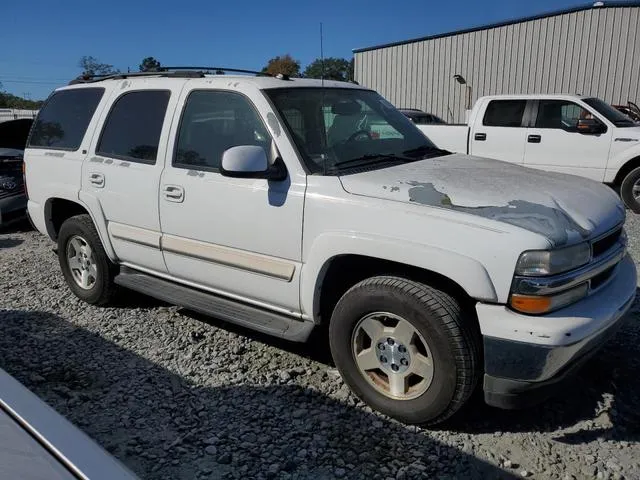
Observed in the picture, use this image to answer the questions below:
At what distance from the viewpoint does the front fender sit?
105 inches

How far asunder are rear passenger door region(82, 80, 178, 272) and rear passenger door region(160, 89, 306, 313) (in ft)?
0.46

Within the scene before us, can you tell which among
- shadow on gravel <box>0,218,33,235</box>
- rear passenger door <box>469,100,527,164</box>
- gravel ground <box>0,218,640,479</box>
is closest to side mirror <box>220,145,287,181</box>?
gravel ground <box>0,218,640,479</box>

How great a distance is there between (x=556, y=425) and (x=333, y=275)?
148 cm

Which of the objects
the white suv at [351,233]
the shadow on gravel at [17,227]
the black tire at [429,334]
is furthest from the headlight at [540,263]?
the shadow on gravel at [17,227]

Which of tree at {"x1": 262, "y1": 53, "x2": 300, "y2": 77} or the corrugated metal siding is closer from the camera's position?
tree at {"x1": 262, "y1": 53, "x2": 300, "y2": 77}

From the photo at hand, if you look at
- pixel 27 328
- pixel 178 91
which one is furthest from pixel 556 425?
pixel 27 328

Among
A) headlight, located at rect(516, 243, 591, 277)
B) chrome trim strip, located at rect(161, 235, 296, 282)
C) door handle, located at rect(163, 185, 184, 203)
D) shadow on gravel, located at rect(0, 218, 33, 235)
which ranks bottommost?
shadow on gravel, located at rect(0, 218, 33, 235)

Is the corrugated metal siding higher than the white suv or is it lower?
higher

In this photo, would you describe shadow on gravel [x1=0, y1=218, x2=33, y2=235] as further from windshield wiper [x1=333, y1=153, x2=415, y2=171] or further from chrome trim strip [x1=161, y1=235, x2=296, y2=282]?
windshield wiper [x1=333, y1=153, x2=415, y2=171]

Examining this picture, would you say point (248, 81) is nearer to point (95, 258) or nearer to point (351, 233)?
point (351, 233)

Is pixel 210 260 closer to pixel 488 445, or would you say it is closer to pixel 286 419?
pixel 286 419

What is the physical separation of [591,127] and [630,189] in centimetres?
113

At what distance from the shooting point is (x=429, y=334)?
283 centimetres

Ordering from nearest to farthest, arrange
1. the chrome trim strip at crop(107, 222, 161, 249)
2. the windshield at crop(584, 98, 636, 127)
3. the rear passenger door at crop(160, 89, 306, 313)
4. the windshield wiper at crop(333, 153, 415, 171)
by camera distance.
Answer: the rear passenger door at crop(160, 89, 306, 313) → the windshield wiper at crop(333, 153, 415, 171) → the chrome trim strip at crop(107, 222, 161, 249) → the windshield at crop(584, 98, 636, 127)
